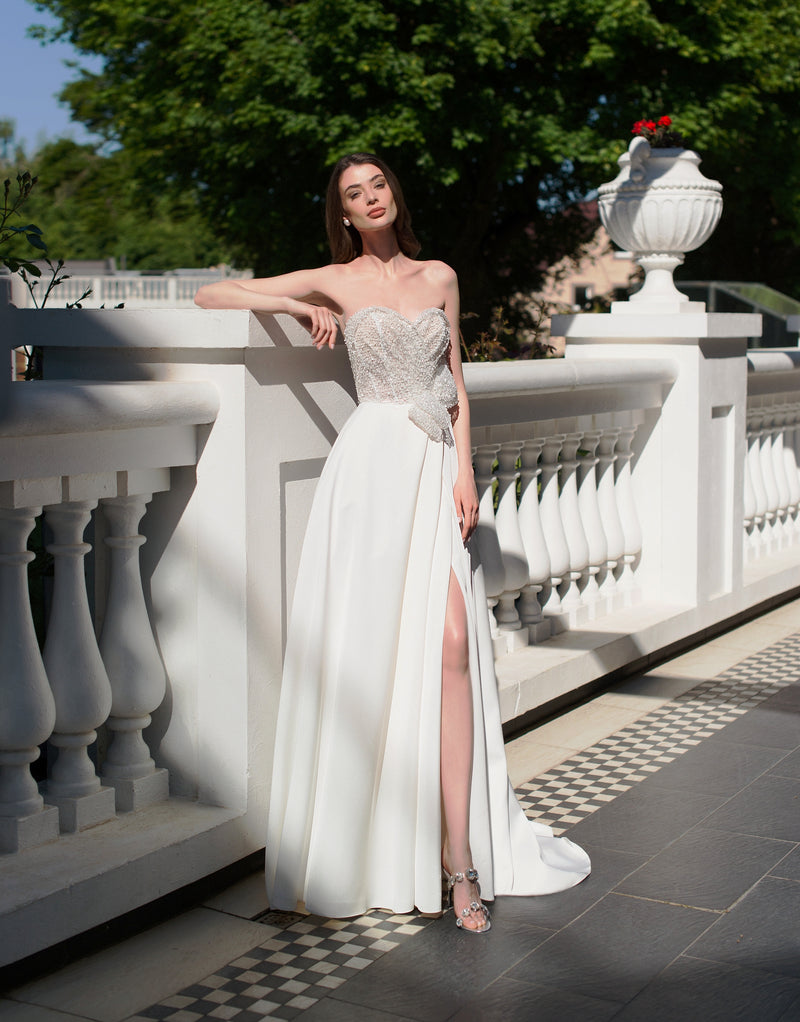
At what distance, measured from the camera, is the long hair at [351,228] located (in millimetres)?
3383

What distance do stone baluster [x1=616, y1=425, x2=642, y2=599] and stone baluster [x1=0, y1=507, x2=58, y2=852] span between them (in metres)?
3.41

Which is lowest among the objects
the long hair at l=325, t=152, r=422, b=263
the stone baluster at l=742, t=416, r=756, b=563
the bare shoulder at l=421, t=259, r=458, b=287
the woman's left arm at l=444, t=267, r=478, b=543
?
the stone baluster at l=742, t=416, r=756, b=563

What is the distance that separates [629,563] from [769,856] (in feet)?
8.20

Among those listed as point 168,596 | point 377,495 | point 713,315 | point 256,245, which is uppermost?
point 256,245

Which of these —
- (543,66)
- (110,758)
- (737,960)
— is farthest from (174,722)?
(543,66)

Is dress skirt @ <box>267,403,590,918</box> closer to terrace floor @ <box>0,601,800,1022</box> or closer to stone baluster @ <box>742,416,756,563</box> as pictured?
terrace floor @ <box>0,601,800,1022</box>

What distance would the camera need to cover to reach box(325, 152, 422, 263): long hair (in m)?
3.38

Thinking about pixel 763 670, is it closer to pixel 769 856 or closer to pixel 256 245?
pixel 769 856

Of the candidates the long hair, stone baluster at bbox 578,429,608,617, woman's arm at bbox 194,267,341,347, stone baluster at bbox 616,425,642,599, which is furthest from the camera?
stone baluster at bbox 616,425,642,599

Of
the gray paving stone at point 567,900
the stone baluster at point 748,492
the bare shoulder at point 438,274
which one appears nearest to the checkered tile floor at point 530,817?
the gray paving stone at point 567,900

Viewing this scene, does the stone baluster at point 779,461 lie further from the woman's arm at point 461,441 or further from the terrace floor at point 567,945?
the woman's arm at point 461,441

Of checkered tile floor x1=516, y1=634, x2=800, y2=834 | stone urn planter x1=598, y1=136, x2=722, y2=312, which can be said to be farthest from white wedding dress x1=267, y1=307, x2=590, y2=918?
stone urn planter x1=598, y1=136, x2=722, y2=312

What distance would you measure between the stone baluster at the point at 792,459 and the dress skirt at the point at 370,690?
4.83 metres

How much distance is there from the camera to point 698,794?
407cm
